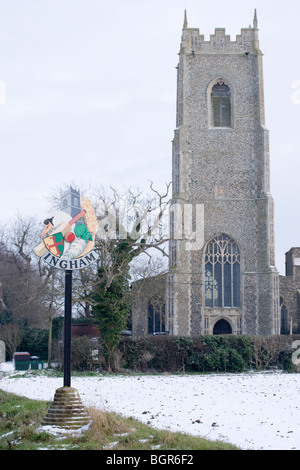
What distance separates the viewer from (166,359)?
2295 centimetres

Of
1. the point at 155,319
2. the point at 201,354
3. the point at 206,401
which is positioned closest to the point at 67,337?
the point at 206,401

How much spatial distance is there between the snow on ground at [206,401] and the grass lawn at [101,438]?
0.70 metres

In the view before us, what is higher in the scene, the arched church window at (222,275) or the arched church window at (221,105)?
the arched church window at (221,105)

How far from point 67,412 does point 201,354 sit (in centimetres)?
1378

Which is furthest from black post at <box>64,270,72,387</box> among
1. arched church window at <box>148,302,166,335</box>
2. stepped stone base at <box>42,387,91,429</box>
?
arched church window at <box>148,302,166,335</box>

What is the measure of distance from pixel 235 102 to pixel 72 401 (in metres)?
27.7

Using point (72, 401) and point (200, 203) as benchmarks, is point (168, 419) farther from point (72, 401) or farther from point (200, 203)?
point (200, 203)

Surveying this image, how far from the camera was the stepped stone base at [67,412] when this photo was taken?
9539 millimetres

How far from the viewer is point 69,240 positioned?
1048 centimetres

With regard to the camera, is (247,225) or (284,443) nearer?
(284,443)

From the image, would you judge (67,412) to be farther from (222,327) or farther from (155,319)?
(155,319)

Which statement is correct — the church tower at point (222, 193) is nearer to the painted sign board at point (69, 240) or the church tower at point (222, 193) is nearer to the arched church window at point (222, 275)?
the arched church window at point (222, 275)

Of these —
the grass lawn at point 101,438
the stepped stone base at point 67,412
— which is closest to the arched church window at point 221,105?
the grass lawn at point 101,438
